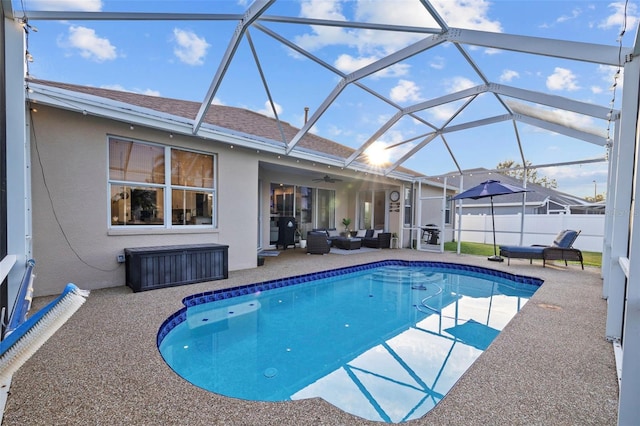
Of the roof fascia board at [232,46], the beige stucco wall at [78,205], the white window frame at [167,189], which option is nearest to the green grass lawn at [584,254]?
the white window frame at [167,189]

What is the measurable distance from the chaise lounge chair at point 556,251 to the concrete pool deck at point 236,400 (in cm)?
464

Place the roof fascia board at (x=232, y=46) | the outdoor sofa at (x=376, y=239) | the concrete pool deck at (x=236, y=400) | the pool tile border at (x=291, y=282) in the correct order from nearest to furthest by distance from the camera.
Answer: the concrete pool deck at (x=236, y=400) < the roof fascia board at (x=232, y=46) < the pool tile border at (x=291, y=282) < the outdoor sofa at (x=376, y=239)

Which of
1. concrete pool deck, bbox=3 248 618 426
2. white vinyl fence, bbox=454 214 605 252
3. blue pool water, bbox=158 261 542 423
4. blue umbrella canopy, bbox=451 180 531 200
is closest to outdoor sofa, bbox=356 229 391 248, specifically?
white vinyl fence, bbox=454 214 605 252

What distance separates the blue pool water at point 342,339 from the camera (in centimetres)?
323

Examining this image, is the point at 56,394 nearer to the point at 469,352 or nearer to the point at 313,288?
the point at 469,352

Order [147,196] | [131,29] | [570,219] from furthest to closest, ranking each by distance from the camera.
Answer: [570,219]
[147,196]
[131,29]

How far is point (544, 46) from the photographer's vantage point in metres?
4.21

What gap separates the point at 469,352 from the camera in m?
4.10

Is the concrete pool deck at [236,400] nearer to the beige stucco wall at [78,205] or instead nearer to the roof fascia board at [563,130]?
the beige stucco wall at [78,205]

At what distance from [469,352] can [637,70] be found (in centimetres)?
395

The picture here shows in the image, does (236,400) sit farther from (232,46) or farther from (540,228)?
(540,228)

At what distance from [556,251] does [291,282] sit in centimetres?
761

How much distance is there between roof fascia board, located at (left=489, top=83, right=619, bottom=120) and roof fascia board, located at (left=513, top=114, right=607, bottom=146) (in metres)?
2.04

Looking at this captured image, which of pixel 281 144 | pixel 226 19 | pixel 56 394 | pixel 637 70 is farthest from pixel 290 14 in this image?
pixel 56 394
